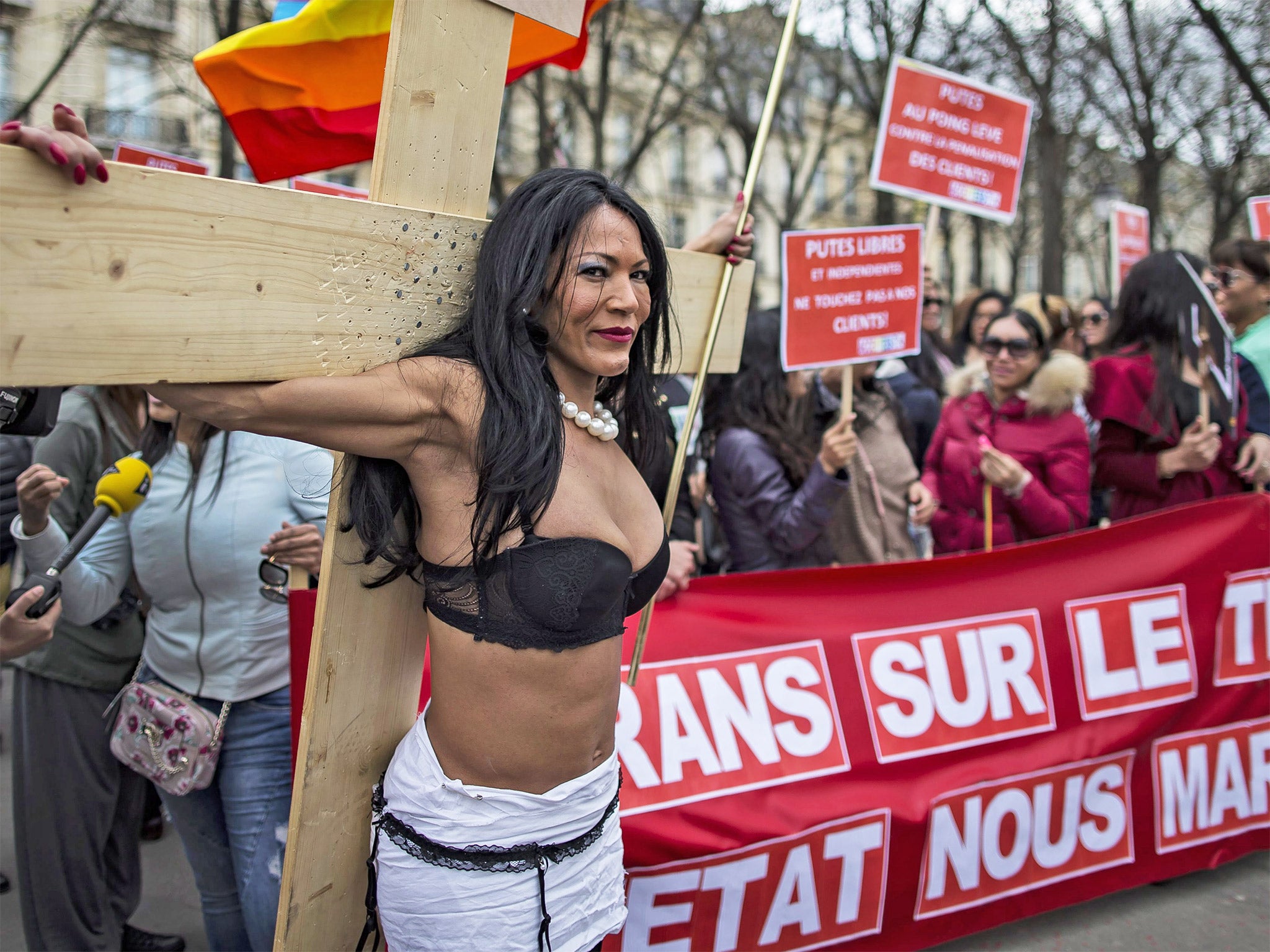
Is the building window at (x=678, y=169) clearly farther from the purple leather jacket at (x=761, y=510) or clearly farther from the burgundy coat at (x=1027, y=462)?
the purple leather jacket at (x=761, y=510)

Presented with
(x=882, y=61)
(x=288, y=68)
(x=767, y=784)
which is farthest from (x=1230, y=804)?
(x=882, y=61)

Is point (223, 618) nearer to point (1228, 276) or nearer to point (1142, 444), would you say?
point (1142, 444)

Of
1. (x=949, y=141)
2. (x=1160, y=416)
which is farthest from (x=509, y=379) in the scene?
(x=949, y=141)

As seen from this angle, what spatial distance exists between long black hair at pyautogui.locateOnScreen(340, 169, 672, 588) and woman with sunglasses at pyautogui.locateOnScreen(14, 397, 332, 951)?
2.48 feet

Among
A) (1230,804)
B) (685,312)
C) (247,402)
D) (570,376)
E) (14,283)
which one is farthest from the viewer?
(1230,804)

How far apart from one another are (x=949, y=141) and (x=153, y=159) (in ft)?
11.9

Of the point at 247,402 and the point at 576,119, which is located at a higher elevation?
the point at 576,119

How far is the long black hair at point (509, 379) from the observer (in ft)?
5.48

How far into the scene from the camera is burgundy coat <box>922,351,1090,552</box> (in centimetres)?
398

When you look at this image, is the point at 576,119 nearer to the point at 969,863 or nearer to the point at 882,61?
the point at 882,61

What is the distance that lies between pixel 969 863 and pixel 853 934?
18.2 inches

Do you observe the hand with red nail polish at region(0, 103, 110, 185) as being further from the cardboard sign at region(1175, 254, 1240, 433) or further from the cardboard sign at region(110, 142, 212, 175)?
the cardboard sign at region(1175, 254, 1240, 433)

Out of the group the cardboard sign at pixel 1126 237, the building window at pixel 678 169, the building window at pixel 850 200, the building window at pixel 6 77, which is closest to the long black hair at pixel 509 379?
the cardboard sign at pixel 1126 237

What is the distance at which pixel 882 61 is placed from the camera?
1345 centimetres
